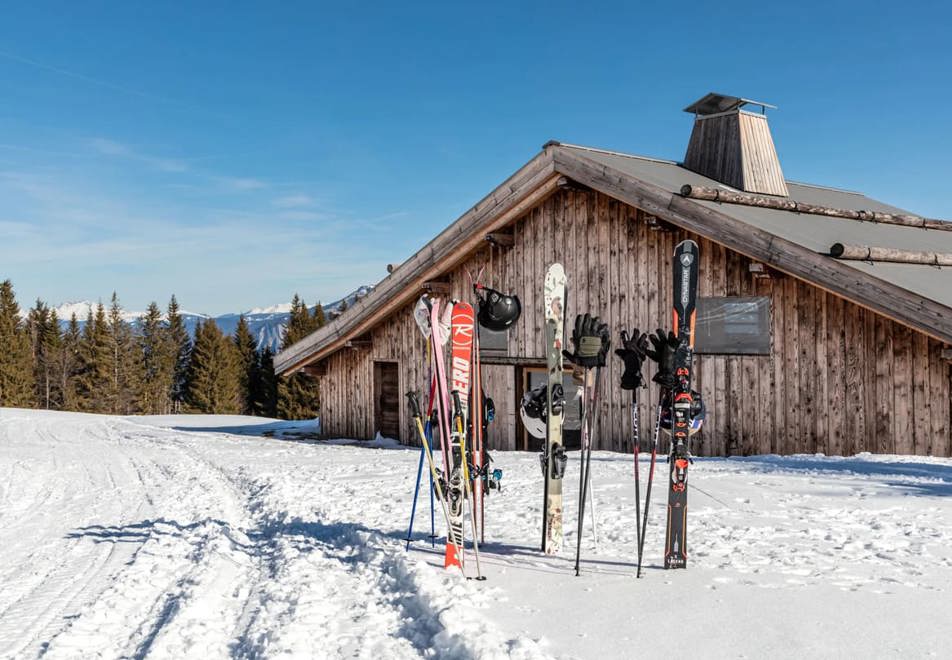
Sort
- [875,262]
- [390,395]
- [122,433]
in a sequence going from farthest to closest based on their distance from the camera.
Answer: [122,433], [390,395], [875,262]

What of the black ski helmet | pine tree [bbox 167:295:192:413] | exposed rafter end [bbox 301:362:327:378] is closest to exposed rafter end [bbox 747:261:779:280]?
the black ski helmet

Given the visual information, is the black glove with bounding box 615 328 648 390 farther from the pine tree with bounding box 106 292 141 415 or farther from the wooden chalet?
the pine tree with bounding box 106 292 141 415

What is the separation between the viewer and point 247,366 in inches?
2121

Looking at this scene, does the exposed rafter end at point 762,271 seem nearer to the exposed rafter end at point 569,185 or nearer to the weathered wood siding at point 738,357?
the weathered wood siding at point 738,357

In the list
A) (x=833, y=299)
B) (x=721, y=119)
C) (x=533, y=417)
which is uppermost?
(x=721, y=119)

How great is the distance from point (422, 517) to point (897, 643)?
4496mm

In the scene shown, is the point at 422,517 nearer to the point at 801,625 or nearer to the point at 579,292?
the point at 801,625

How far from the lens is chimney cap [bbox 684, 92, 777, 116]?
16.2m

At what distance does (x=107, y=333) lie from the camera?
51844 millimetres

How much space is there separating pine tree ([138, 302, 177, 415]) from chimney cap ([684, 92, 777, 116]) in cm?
5014

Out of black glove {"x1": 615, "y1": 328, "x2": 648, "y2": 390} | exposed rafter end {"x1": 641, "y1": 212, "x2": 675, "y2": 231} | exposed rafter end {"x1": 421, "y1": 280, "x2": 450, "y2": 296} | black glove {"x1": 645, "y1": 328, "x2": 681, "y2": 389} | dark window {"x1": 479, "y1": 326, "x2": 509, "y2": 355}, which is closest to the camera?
black glove {"x1": 645, "y1": 328, "x2": 681, "y2": 389}

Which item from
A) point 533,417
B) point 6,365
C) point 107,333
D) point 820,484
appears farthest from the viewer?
point 107,333

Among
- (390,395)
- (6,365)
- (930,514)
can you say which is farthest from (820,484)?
(6,365)

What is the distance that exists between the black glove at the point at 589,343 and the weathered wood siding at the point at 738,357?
4.96 meters
